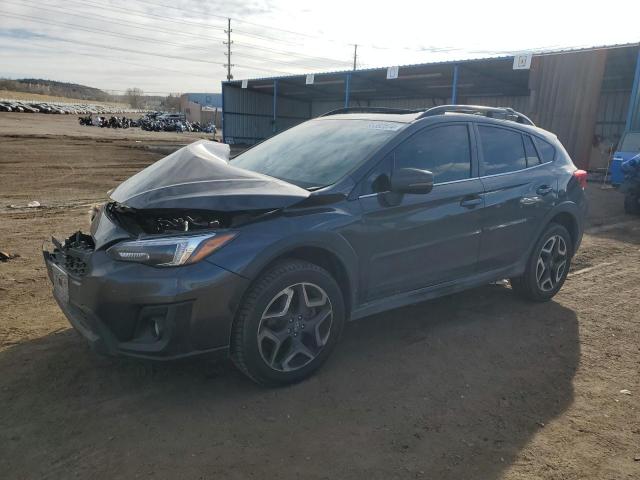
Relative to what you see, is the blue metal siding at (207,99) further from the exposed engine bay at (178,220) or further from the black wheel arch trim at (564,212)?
the exposed engine bay at (178,220)

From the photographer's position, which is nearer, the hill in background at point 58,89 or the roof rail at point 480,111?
the roof rail at point 480,111

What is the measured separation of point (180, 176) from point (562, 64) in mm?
18239

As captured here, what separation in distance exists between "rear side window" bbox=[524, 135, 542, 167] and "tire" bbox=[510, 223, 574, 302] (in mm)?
620

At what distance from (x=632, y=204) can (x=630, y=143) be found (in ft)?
13.1

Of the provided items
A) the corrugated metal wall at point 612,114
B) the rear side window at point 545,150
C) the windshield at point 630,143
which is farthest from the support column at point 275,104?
the rear side window at point 545,150

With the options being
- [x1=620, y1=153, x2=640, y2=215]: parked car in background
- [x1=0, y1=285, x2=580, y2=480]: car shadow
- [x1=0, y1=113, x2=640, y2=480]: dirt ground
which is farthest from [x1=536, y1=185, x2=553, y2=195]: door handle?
[x1=620, y1=153, x2=640, y2=215]: parked car in background

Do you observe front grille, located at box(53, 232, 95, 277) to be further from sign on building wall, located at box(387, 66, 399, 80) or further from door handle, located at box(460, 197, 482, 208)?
sign on building wall, located at box(387, 66, 399, 80)

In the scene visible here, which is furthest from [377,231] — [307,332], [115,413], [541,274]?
[541,274]

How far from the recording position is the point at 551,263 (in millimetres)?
4922

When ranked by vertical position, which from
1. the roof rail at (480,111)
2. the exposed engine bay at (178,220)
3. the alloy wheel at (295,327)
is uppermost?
the roof rail at (480,111)

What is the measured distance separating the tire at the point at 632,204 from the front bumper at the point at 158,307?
33.4ft

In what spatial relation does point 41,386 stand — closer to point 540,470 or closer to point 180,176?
point 180,176

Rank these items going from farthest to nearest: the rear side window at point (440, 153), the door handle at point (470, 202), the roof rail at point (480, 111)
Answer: the roof rail at point (480, 111)
the door handle at point (470, 202)
the rear side window at point (440, 153)

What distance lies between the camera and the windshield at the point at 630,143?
13351 millimetres
